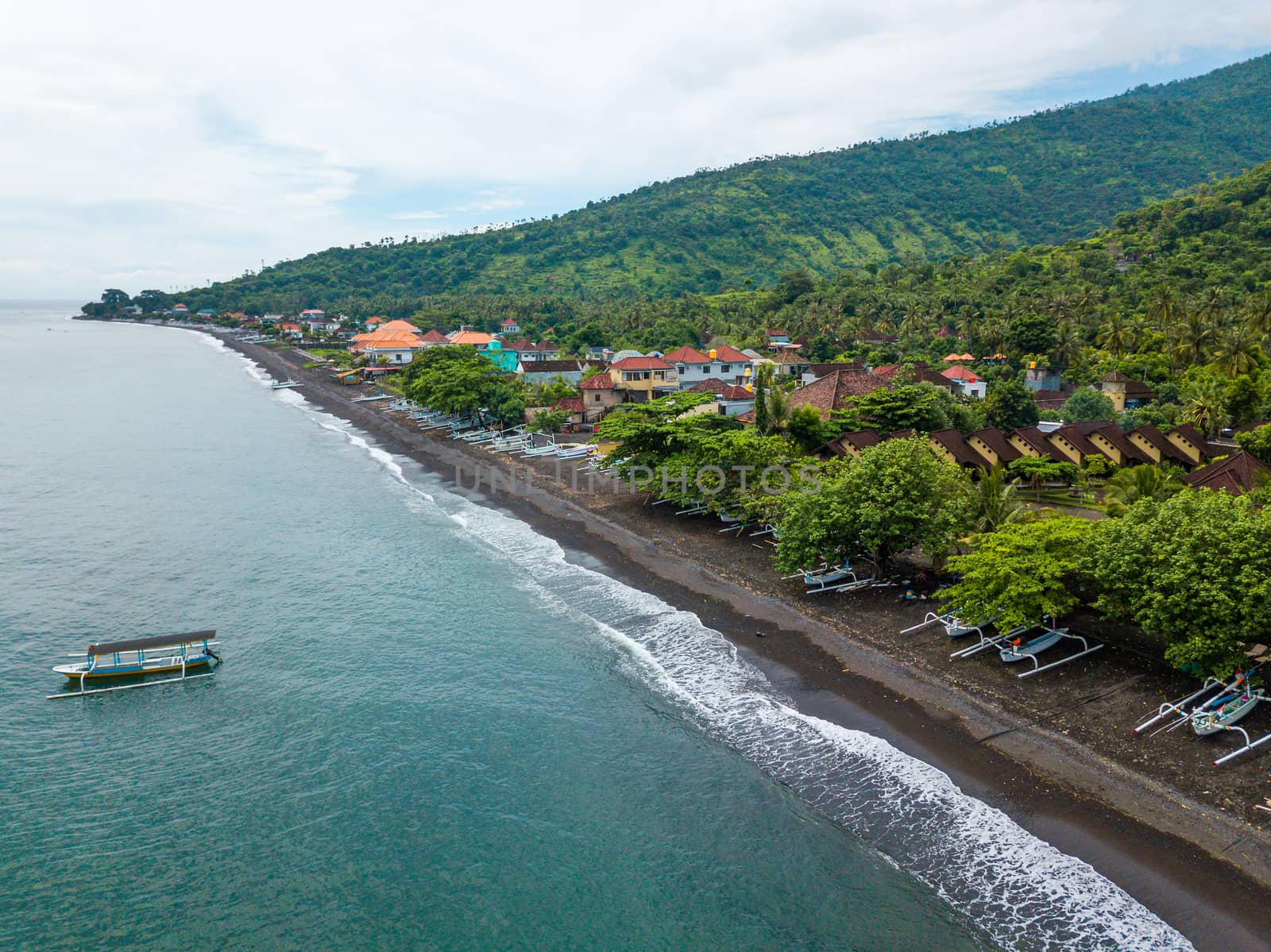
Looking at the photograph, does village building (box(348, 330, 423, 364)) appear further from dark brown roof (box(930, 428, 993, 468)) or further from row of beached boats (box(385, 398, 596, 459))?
dark brown roof (box(930, 428, 993, 468))

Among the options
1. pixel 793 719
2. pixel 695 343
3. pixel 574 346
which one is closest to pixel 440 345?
pixel 574 346

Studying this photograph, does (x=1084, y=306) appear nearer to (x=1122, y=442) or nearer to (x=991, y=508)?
(x=1122, y=442)

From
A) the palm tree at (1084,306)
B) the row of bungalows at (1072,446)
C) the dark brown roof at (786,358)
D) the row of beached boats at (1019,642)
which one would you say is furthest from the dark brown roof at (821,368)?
the row of beached boats at (1019,642)

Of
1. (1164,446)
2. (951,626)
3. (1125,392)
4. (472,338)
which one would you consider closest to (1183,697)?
(951,626)

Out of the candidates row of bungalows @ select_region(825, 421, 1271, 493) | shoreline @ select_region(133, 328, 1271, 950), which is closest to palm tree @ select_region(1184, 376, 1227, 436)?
row of bungalows @ select_region(825, 421, 1271, 493)

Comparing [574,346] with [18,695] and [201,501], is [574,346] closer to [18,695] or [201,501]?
[201,501]
